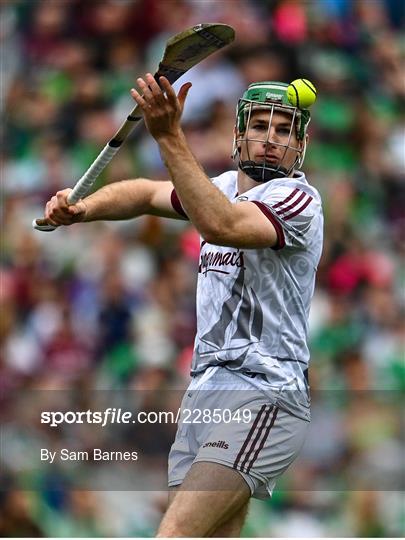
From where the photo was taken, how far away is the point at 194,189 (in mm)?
3635

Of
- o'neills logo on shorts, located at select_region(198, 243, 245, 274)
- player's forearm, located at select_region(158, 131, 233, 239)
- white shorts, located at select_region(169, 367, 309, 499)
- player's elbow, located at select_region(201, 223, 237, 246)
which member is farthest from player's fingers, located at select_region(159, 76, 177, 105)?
white shorts, located at select_region(169, 367, 309, 499)

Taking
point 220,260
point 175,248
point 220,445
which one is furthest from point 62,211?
point 175,248

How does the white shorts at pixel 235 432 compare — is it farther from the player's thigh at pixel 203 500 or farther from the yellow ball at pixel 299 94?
the yellow ball at pixel 299 94

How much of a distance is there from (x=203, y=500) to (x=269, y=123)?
1.29 metres

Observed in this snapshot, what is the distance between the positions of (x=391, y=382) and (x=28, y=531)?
7.37 feet

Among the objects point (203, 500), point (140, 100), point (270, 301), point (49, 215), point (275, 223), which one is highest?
point (140, 100)

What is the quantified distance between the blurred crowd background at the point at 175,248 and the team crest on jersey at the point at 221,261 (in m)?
2.78

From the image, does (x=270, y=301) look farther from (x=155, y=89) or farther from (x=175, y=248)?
(x=175, y=248)

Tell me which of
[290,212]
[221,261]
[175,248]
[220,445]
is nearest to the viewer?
[220,445]

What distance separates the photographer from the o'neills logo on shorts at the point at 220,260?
400cm

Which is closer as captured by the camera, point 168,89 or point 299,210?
point 168,89

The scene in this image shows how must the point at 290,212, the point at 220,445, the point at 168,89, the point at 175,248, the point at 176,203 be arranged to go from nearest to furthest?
the point at 168,89
the point at 220,445
the point at 290,212
the point at 176,203
the point at 175,248

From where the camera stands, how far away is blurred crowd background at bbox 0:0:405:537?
22.1 ft

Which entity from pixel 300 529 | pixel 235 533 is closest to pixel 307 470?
pixel 300 529
